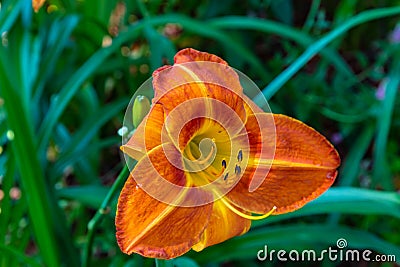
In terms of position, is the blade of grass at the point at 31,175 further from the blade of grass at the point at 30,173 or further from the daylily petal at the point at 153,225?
the daylily petal at the point at 153,225

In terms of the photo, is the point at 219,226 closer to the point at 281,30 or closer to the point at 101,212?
the point at 101,212

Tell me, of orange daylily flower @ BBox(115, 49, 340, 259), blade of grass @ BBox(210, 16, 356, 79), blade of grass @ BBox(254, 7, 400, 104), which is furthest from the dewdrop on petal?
blade of grass @ BBox(210, 16, 356, 79)

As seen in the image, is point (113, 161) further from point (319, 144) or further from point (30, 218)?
point (319, 144)

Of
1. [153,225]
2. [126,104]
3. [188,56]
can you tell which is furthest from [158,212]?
[126,104]

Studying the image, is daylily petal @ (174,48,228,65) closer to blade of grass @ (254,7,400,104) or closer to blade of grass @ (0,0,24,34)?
blade of grass @ (254,7,400,104)

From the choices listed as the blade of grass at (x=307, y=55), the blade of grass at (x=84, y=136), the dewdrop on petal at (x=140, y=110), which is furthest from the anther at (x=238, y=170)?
the blade of grass at (x=84, y=136)
